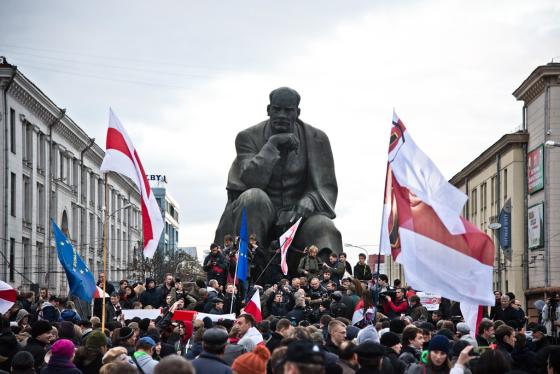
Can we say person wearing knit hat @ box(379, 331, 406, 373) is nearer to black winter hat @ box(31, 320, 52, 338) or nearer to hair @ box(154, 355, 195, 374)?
black winter hat @ box(31, 320, 52, 338)

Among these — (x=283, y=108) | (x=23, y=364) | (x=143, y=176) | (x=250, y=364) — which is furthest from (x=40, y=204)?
(x=250, y=364)

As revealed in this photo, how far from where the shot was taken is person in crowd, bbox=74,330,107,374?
10.6 metres

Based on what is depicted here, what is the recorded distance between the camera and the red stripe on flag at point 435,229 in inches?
420

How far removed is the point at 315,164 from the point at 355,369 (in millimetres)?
15094

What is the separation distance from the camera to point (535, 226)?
6506 cm

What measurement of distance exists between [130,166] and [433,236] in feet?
16.5

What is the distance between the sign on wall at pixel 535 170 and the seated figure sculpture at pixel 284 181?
136ft

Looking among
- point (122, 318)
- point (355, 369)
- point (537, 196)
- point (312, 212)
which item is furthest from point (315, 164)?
point (537, 196)

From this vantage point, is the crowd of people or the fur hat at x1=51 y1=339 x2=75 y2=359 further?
the fur hat at x1=51 y1=339 x2=75 y2=359

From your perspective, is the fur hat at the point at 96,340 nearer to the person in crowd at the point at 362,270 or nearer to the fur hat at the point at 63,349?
the fur hat at the point at 63,349

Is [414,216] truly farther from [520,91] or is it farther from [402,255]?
[520,91]

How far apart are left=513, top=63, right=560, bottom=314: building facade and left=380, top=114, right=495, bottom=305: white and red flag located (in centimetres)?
5001

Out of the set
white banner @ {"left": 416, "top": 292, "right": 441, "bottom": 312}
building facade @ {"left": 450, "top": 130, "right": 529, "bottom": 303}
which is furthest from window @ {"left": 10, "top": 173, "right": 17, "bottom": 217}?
white banner @ {"left": 416, "top": 292, "right": 441, "bottom": 312}

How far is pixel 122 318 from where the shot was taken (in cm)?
1600
